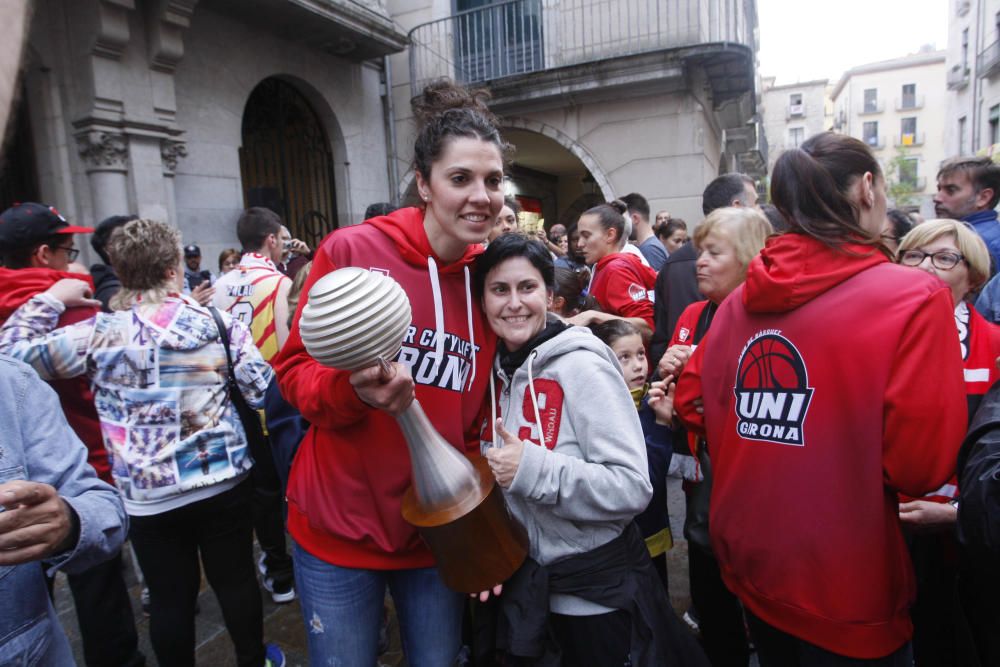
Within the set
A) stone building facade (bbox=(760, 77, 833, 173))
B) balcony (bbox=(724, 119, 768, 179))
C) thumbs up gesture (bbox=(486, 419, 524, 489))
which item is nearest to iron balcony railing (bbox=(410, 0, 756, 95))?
balcony (bbox=(724, 119, 768, 179))

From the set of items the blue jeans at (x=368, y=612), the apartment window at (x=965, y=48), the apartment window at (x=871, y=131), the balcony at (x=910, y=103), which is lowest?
the blue jeans at (x=368, y=612)

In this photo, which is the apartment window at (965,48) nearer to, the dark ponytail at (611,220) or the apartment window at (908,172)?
the apartment window at (908,172)

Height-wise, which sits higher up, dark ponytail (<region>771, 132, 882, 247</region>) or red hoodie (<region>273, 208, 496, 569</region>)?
dark ponytail (<region>771, 132, 882, 247</region>)

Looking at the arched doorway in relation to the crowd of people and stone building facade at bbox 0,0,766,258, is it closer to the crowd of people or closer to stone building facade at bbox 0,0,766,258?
stone building facade at bbox 0,0,766,258

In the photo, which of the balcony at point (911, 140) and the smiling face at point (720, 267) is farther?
the balcony at point (911, 140)

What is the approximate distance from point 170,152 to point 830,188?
7315 mm

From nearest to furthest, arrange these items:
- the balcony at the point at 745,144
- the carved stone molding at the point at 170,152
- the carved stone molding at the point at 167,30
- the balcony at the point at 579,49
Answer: the carved stone molding at the point at 167,30 → the carved stone molding at the point at 170,152 → the balcony at the point at 579,49 → the balcony at the point at 745,144

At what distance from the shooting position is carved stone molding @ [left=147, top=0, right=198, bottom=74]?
6.57 meters

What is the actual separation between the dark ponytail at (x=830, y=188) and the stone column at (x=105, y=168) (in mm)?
6998

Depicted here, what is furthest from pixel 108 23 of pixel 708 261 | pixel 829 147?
pixel 829 147

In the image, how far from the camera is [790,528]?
1.52 meters

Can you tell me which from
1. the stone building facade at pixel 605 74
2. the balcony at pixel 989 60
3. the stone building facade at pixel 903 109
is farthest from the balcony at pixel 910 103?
the stone building facade at pixel 605 74

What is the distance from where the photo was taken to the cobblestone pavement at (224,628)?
2.98 metres

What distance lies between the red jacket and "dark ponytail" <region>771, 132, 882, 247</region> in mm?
2323
